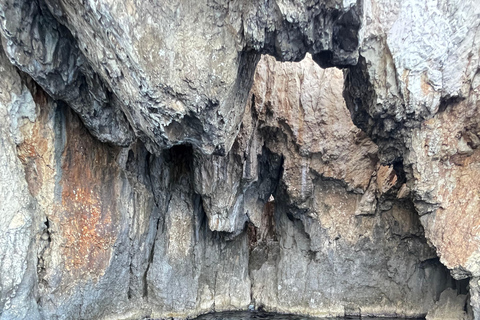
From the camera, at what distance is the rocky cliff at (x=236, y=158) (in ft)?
21.4

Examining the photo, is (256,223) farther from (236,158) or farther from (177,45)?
(177,45)

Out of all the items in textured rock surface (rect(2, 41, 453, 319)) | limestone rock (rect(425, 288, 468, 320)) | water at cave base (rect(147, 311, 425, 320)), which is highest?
textured rock surface (rect(2, 41, 453, 319))

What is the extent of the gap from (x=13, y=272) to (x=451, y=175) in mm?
9662

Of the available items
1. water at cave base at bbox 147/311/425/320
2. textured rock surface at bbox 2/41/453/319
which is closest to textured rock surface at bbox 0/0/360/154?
textured rock surface at bbox 2/41/453/319

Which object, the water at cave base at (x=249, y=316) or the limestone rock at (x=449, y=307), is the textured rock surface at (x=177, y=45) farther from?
the limestone rock at (x=449, y=307)

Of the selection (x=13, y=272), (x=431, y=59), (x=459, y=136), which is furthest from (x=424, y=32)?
(x=13, y=272)

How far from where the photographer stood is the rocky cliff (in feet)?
21.4

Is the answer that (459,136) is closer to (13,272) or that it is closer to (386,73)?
(386,73)

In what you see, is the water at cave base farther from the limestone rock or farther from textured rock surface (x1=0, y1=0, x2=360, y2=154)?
textured rock surface (x1=0, y1=0, x2=360, y2=154)

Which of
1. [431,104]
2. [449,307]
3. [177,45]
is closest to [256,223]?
[449,307]

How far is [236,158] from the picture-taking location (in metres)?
11.1

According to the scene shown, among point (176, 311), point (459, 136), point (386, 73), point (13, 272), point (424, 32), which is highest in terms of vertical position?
point (424, 32)

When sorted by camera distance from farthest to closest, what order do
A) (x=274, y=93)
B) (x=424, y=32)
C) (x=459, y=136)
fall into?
1. (x=274, y=93)
2. (x=459, y=136)
3. (x=424, y=32)

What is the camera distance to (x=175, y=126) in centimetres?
716
